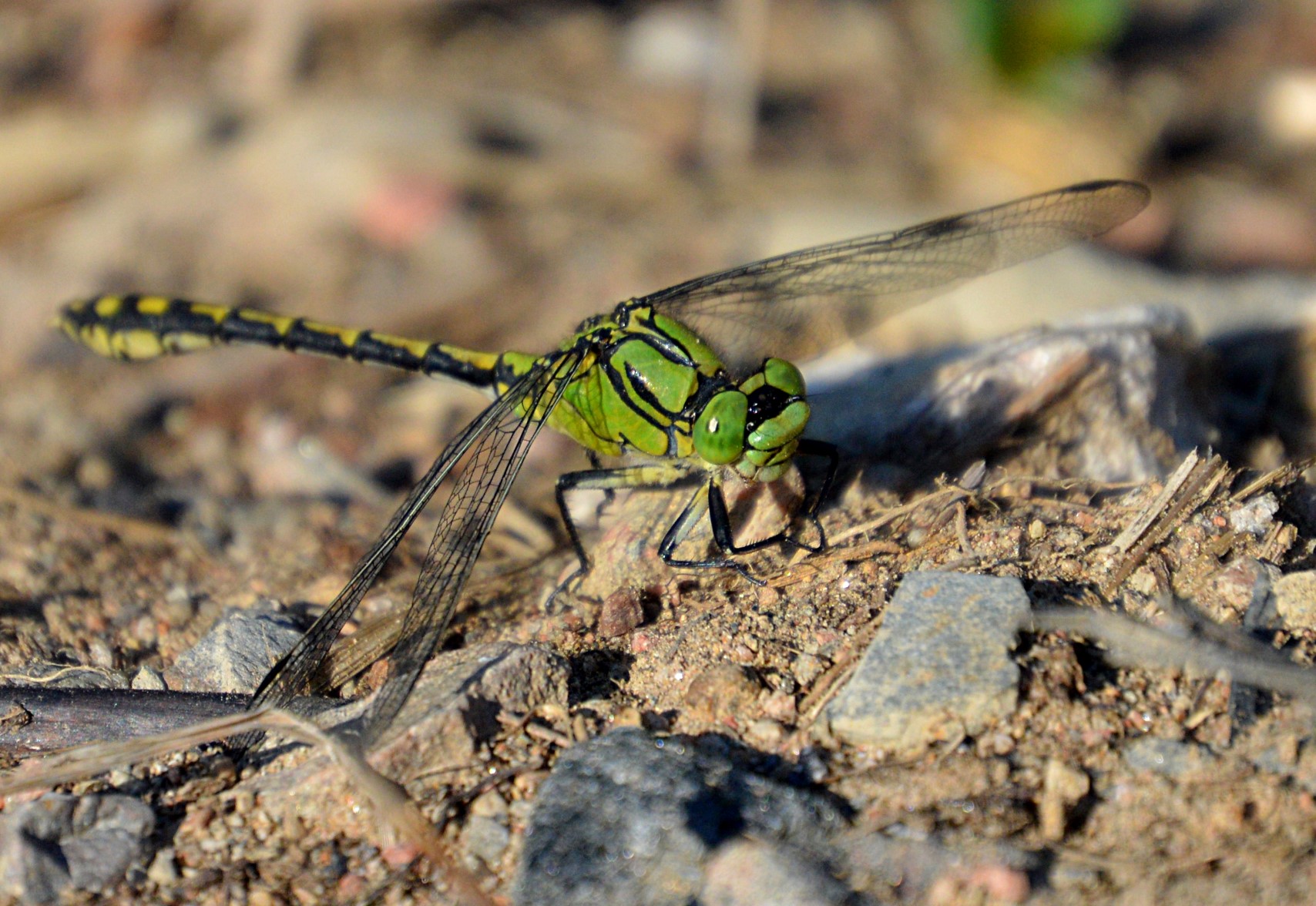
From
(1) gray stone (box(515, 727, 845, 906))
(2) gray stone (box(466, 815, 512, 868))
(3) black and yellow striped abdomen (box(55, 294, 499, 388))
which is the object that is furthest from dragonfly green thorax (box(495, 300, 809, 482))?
(2) gray stone (box(466, 815, 512, 868))

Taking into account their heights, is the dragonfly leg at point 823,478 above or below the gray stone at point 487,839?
above

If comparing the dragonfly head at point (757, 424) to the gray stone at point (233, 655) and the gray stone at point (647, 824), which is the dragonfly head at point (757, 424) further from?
the gray stone at point (233, 655)

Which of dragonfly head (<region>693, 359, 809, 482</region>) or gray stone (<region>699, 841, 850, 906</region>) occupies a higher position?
dragonfly head (<region>693, 359, 809, 482</region>)

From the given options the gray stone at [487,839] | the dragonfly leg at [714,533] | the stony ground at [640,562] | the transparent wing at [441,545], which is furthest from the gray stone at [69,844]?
the dragonfly leg at [714,533]

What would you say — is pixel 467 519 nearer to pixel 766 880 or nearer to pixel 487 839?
pixel 487 839

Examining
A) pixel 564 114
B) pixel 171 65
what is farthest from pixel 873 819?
pixel 171 65

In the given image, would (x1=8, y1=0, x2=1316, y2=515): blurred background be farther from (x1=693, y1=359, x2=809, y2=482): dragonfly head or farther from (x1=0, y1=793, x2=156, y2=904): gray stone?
(x1=0, y1=793, x2=156, y2=904): gray stone
